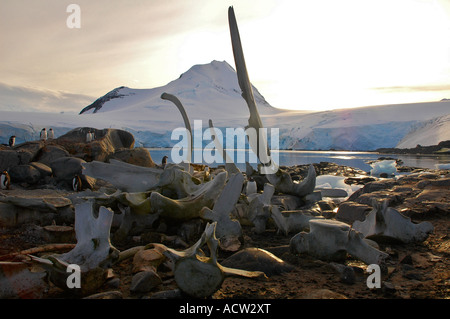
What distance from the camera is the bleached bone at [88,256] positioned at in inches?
70.9

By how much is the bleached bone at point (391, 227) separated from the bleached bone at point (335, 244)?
0.57 metres

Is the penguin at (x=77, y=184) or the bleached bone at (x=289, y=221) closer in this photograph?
the bleached bone at (x=289, y=221)

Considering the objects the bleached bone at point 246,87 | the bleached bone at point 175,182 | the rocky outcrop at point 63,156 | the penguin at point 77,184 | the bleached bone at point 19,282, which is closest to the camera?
the bleached bone at point 19,282

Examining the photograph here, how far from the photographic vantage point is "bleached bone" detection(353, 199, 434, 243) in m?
2.95

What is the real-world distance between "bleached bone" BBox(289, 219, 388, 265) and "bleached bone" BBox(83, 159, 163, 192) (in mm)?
1793

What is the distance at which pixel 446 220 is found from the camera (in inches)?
143

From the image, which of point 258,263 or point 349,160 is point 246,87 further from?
point 349,160

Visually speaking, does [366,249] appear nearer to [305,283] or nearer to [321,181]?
[305,283]

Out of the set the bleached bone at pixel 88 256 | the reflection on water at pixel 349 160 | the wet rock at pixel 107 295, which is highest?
the reflection on water at pixel 349 160

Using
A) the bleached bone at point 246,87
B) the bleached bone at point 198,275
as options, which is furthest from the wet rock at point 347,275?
the bleached bone at point 246,87

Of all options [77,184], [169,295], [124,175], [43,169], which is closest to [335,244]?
[169,295]

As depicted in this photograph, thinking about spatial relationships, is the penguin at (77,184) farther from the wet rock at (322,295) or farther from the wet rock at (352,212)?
the wet rock at (322,295)

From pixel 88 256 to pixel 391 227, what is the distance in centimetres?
252

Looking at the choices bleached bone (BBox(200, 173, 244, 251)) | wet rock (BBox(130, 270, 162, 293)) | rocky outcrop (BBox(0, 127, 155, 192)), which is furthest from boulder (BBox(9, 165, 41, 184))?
wet rock (BBox(130, 270, 162, 293))
